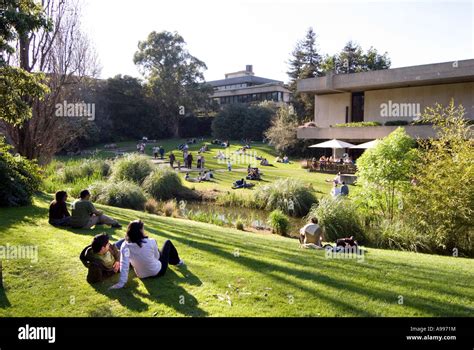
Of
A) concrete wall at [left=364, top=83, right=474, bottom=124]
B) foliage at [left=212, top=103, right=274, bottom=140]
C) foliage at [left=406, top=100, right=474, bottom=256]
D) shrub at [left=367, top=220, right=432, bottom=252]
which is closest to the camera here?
foliage at [left=406, top=100, right=474, bottom=256]

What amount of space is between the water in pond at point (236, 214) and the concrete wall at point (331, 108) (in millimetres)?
23690

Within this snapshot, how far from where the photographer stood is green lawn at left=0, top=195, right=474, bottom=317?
525cm

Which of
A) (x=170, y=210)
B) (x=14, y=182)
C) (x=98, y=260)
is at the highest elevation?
(x=14, y=182)

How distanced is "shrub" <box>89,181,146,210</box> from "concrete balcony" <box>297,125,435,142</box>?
2063 cm

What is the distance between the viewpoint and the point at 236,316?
5008 mm

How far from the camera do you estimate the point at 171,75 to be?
61500mm

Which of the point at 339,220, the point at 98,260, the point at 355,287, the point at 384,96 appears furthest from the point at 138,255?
the point at 384,96

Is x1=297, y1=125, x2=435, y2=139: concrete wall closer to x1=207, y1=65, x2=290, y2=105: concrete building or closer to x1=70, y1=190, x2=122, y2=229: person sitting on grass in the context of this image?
x1=70, y1=190, x2=122, y2=229: person sitting on grass

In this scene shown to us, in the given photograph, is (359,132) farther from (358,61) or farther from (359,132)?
(358,61)

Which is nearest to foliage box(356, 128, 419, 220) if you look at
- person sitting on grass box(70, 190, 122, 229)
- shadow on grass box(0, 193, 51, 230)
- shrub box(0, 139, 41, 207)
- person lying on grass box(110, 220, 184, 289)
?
person sitting on grass box(70, 190, 122, 229)

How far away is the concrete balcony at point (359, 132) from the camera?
29109 millimetres

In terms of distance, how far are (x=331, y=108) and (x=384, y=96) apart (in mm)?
5734

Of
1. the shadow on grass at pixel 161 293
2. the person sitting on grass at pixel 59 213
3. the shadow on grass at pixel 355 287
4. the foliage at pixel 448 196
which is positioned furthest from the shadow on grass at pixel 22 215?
the foliage at pixel 448 196
